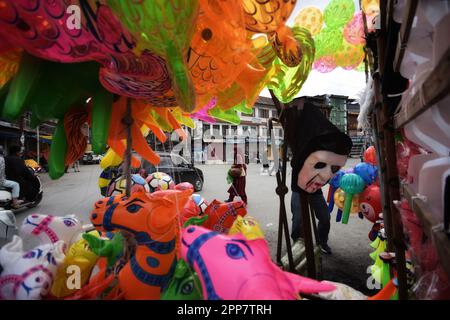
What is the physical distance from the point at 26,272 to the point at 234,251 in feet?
2.56

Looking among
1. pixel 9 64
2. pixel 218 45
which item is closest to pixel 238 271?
pixel 218 45

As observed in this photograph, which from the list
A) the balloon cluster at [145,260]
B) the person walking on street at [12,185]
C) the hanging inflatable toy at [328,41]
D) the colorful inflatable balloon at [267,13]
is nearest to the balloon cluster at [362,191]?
the hanging inflatable toy at [328,41]

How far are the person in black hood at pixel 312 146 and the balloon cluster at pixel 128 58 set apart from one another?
16cm

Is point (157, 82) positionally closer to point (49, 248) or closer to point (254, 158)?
point (49, 248)

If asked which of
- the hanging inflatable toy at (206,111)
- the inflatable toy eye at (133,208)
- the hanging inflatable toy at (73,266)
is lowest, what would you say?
the hanging inflatable toy at (73,266)

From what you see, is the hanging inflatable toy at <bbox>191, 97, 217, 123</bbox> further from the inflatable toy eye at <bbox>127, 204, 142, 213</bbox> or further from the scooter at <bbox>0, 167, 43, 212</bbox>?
the scooter at <bbox>0, 167, 43, 212</bbox>

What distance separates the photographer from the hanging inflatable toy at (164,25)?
81 centimetres

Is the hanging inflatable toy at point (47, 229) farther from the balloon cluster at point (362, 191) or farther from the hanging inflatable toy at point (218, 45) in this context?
the balloon cluster at point (362, 191)

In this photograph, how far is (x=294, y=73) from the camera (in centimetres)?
155

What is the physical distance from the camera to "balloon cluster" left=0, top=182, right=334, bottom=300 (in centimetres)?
78

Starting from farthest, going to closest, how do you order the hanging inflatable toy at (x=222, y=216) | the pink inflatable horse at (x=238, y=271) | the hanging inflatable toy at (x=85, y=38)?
the hanging inflatable toy at (x=222, y=216), the hanging inflatable toy at (x=85, y=38), the pink inflatable horse at (x=238, y=271)

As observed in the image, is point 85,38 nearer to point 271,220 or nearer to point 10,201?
point 271,220

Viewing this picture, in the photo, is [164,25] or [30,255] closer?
[164,25]

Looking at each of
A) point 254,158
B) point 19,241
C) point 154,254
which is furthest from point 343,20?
point 254,158
